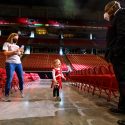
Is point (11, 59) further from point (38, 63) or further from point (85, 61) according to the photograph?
point (85, 61)

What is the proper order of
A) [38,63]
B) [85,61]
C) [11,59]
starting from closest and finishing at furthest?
[11,59]
[38,63]
[85,61]

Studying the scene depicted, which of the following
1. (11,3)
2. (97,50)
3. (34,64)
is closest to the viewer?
(34,64)

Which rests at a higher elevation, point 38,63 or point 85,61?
point 85,61

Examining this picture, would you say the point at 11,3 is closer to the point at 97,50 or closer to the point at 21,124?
the point at 97,50

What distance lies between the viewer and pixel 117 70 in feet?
11.1

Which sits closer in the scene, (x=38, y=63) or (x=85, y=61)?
(x=38, y=63)

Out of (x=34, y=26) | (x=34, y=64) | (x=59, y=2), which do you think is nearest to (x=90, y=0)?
(x=59, y=2)

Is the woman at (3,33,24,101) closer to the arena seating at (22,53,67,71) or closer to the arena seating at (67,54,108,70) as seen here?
the arena seating at (22,53,67,71)

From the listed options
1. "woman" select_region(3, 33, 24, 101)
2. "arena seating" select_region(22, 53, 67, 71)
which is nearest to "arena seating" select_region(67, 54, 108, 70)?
"arena seating" select_region(22, 53, 67, 71)

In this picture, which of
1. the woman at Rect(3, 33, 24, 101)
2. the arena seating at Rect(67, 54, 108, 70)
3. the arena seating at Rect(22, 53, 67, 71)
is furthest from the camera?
the arena seating at Rect(67, 54, 108, 70)

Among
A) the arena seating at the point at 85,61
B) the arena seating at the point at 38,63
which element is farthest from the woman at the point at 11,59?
the arena seating at the point at 85,61

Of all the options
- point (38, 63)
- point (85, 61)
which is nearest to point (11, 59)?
point (38, 63)

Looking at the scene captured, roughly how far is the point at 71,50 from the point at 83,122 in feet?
116

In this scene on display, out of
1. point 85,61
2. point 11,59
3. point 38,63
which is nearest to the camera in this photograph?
point 11,59
